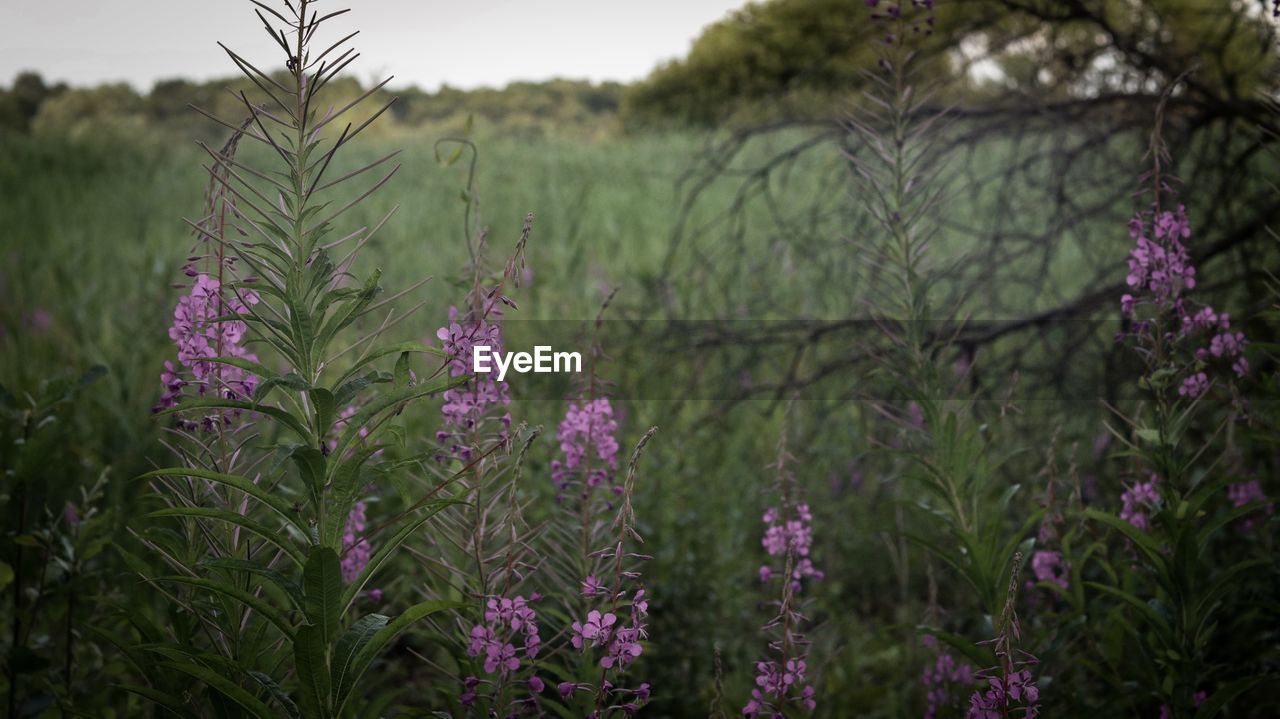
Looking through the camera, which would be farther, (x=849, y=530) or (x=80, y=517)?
(x=849, y=530)

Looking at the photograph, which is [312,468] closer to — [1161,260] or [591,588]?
[591,588]

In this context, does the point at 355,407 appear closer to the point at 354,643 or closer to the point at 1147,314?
the point at 354,643

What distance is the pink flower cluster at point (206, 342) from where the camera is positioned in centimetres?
193

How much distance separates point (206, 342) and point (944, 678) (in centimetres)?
250

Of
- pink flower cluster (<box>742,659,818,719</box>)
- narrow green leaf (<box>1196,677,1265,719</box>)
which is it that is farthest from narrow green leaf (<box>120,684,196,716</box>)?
narrow green leaf (<box>1196,677,1265,719</box>)

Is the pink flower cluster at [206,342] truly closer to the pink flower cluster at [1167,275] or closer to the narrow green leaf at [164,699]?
the narrow green leaf at [164,699]

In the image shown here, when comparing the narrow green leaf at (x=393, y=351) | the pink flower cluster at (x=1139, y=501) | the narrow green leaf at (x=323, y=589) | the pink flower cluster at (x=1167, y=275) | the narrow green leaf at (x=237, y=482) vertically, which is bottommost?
the pink flower cluster at (x=1139, y=501)

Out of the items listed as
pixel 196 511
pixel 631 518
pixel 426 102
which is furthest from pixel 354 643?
pixel 426 102

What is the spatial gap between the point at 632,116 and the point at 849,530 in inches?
621

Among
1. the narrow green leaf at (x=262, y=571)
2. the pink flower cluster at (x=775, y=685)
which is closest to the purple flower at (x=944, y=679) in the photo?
the pink flower cluster at (x=775, y=685)

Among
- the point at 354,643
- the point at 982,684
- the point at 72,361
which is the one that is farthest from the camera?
the point at 72,361

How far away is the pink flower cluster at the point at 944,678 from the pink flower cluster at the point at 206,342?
2209mm

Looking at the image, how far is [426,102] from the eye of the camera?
1600 centimetres

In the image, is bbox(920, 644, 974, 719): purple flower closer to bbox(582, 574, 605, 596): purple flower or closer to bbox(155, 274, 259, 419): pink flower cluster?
bbox(582, 574, 605, 596): purple flower
